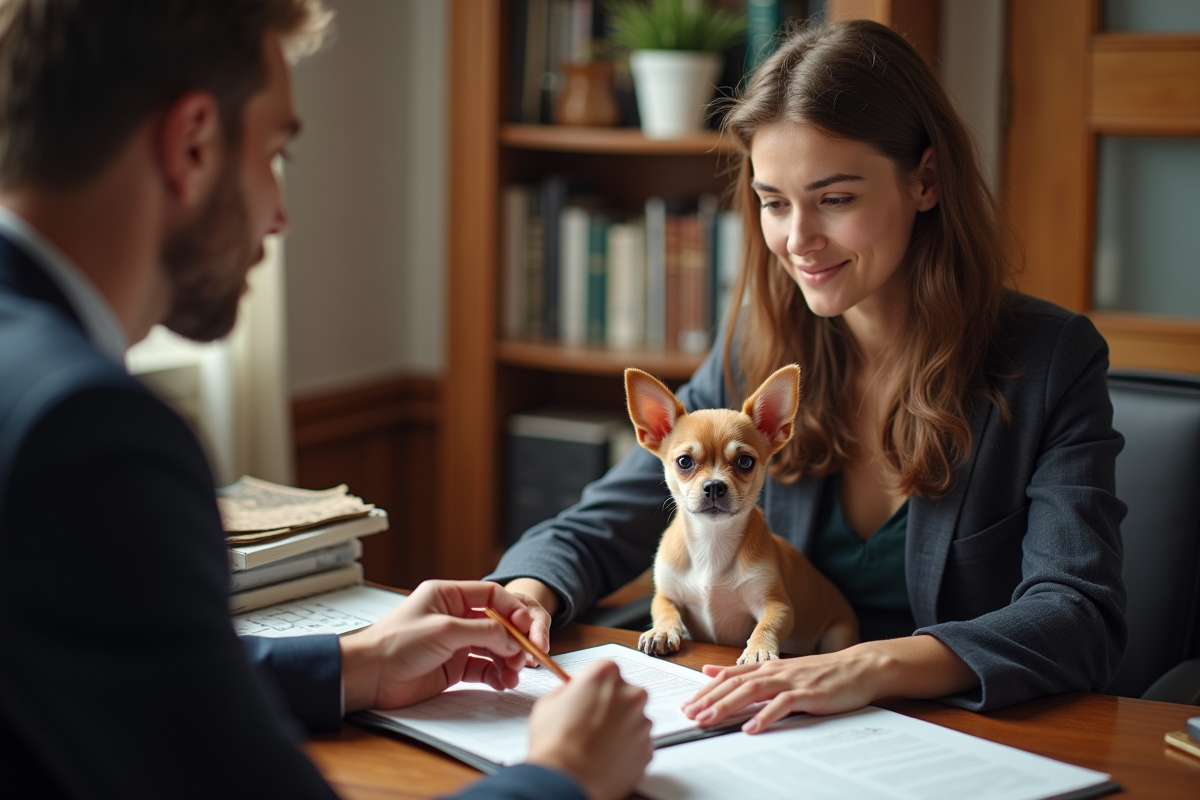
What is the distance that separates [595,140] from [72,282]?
2.11 meters

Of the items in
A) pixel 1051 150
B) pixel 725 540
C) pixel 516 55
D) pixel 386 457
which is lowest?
pixel 386 457

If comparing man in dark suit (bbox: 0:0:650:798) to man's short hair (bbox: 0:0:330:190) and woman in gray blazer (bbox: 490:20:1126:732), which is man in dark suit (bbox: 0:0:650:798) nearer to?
man's short hair (bbox: 0:0:330:190)

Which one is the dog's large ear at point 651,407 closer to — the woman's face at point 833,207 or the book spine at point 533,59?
the woman's face at point 833,207

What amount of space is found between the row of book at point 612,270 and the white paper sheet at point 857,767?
1.80 m

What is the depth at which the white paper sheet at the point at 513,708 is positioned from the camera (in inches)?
41.9

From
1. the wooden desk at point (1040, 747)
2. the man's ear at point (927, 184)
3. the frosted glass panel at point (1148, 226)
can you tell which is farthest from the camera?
the frosted glass panel at point (1148, 226)

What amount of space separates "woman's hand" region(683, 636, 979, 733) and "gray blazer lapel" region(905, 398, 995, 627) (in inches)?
11.6

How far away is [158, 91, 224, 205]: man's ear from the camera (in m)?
0.79

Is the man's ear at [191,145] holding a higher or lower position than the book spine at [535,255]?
higher

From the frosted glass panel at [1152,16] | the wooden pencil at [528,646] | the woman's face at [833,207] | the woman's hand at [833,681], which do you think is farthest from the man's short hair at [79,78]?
the frosted glass panel at [1152,16]

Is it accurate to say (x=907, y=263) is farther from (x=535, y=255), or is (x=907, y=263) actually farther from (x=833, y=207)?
(x=535, y=255)

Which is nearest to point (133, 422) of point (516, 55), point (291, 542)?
point (291, 542)

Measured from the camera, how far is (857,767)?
3.32 feet

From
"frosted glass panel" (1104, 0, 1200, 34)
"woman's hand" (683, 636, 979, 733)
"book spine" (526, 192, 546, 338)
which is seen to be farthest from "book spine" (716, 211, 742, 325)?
"woman's hand" (683, 636, 979, 733)
